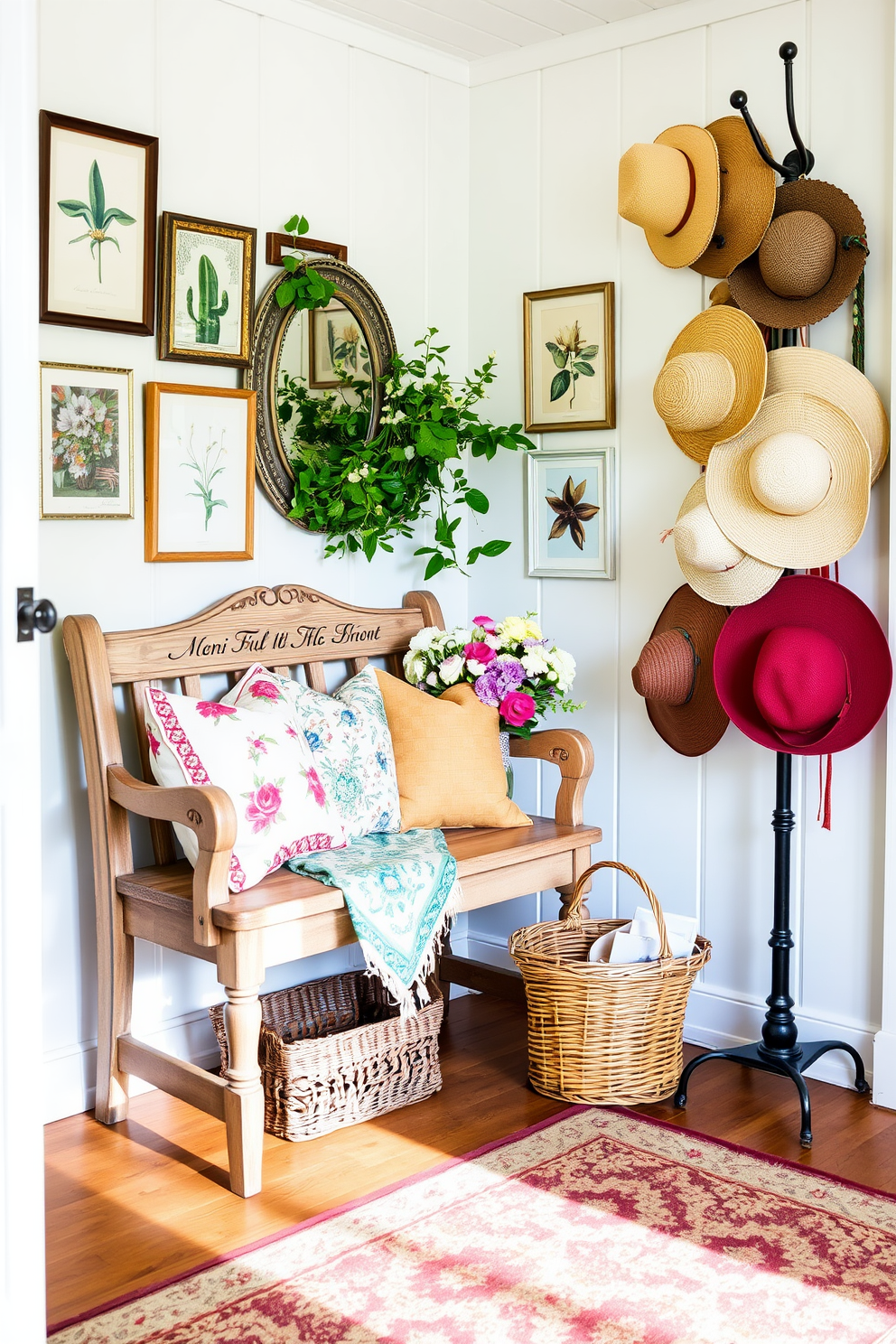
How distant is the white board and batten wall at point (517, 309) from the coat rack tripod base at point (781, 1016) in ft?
0.43

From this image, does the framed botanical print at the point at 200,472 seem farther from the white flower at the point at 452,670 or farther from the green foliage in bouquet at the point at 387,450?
the white flower at the point at 452,670

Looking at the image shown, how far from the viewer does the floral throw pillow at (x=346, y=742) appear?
2852 mm

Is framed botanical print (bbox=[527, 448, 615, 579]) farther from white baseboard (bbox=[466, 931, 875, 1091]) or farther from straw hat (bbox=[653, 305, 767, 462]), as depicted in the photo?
white baseboard (bbox=[466, 931, 875, 1091])

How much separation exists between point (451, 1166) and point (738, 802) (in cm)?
115

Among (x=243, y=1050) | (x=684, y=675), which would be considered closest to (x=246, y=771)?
(x=243, y=1050)

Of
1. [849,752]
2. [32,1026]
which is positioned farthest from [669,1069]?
[32,1026]

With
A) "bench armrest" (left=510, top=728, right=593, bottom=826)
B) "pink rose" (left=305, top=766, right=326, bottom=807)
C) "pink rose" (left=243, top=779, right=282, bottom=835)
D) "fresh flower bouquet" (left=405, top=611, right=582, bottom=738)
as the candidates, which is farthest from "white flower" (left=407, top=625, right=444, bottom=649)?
"pink rose" (left=243, top=779, right=282, bottom=835)

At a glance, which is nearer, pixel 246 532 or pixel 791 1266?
pixel 791 1266

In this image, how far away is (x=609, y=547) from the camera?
3402mm

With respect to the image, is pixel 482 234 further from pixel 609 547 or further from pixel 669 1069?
pixel 669 1069

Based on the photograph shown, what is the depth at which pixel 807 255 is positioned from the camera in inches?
110

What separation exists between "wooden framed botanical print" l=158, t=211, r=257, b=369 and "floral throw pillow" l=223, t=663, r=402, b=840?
746mm

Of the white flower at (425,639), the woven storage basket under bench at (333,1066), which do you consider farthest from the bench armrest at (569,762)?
the woven storage basket under bench at (333,1066)

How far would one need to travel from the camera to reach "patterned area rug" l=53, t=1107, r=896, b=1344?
202 centimetres
